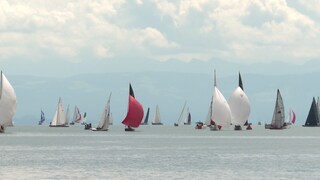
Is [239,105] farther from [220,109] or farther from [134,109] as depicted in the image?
[134,109]

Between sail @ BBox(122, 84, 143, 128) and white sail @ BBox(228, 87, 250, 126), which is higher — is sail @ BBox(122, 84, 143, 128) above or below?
below

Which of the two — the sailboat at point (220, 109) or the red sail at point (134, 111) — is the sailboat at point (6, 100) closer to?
the red sail at point (134, 111)

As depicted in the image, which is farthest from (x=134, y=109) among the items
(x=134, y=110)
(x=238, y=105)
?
(x=238, y=105)

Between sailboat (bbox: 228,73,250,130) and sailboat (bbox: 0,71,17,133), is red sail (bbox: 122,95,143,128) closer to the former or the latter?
sailboat (bbox: 228,73,250,130)

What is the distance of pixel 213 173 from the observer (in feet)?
263

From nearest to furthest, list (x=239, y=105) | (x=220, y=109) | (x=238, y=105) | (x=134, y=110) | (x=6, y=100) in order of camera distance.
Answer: (x=6, y=100)
(x=134, y=110)
(x=220, y=109)
(x=239, y=105)
(x=238, y=105)

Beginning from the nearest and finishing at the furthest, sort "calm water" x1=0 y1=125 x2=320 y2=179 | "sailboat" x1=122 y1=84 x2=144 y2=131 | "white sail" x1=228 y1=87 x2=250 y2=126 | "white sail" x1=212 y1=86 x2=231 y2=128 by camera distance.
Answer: "calm water" x1=0 y1=125 x2=320 y2=179 → "sailboat" x1=122 y1=84 x2=144 y2=131 → "white sail" x1=212 y1=86 x2=231 y2=128 → "white sail" x1=228 y1=87 x2=250 y2=126

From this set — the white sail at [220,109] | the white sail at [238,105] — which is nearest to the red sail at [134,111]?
the white sail at [220,109]

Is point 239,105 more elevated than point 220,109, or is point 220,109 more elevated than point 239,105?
point 239,105

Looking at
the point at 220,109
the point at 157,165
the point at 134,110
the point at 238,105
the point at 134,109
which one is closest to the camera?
the point at 157,165

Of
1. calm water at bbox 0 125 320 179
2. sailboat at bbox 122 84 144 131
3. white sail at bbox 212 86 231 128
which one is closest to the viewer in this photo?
calm water at bbox 0 125 320 179

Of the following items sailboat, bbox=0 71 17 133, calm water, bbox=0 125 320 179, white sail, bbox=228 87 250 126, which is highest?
white sail, bbox=228 87 250 126

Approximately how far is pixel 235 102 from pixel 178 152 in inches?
2811

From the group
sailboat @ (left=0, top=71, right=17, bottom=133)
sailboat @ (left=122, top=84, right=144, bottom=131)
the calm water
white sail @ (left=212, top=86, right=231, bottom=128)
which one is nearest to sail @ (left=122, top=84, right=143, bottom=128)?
sailboat @ (left=122, top=84, right=144, bottom=131)
